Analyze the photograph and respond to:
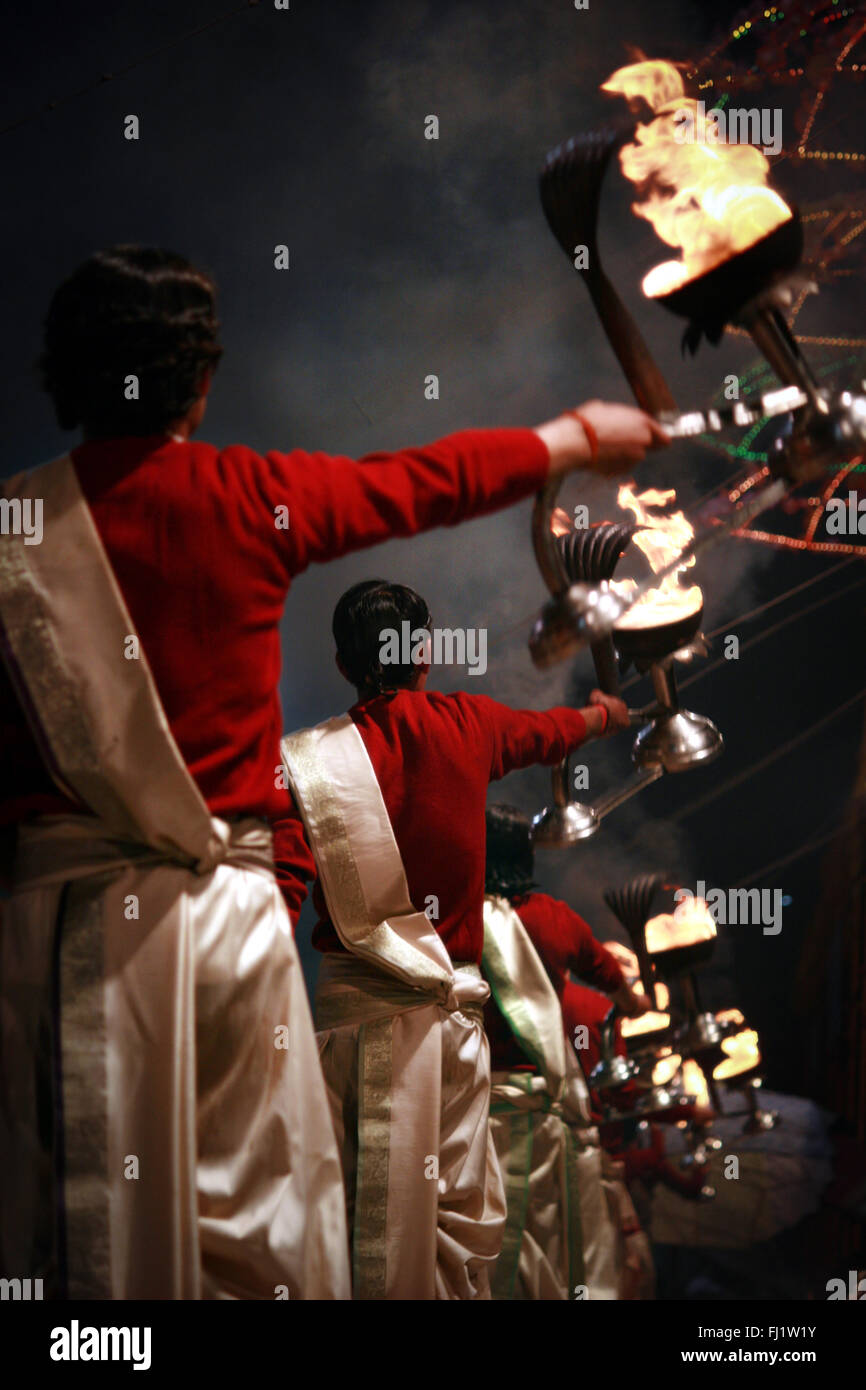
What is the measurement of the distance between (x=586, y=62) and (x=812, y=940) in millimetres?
2188

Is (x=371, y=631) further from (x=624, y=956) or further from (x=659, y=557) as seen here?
(x=624, y=956)

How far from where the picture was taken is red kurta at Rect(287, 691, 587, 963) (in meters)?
1.85

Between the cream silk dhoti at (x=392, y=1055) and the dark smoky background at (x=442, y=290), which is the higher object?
the dark smoky background at (x=442, y=290)

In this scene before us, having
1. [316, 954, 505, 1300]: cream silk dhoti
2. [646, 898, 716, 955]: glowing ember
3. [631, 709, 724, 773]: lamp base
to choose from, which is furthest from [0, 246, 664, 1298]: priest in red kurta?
[646, 898, 716, 955]: glowing ember

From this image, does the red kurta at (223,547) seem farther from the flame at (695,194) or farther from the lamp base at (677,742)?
the lamp base at (677,742)

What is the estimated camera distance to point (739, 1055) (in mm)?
2770

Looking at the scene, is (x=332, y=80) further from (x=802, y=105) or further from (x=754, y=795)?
(x=754, y=795)

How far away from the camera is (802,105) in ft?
9.17

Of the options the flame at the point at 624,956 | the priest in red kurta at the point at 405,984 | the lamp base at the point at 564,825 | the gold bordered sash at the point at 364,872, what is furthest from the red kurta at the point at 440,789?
the flame at the point at 624,956

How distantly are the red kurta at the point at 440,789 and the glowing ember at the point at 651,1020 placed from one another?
47.4 inches

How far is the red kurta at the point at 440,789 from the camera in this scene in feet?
6.06

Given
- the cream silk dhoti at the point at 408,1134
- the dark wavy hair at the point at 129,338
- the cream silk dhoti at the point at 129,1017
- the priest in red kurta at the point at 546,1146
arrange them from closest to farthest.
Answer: the cream silk dhoti at the point at 129,1017
the dark wavy hair at the point at 129,338
the cream silk dhoti at the point at 408,1134
the priest in red kurta at the point at 546,1146

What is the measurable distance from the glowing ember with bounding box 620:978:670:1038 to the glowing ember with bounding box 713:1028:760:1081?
0.17 meters
